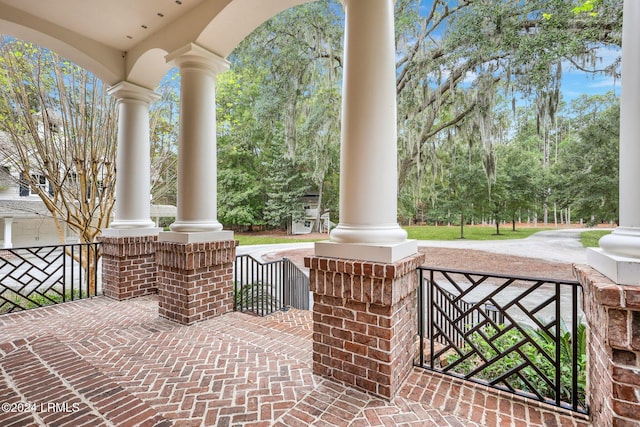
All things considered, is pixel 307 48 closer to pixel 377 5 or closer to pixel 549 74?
pixel 549 74

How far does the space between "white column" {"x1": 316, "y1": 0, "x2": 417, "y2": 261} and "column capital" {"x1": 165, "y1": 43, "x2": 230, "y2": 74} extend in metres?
1.99

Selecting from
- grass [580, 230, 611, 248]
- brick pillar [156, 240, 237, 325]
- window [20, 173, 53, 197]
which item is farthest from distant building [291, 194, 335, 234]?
brick pillar [156, 240, 237, 325]

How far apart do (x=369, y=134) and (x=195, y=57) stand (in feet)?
8.26

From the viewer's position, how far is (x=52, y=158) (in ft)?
17.6

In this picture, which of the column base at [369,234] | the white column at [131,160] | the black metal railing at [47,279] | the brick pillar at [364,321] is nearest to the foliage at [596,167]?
the brick pillar at [364,321]

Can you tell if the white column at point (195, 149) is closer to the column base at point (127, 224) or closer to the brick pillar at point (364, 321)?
the column base at point (127, 224)

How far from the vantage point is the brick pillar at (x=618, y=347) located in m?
1.29

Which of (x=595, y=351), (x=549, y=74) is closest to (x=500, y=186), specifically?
(x=549, y=74)

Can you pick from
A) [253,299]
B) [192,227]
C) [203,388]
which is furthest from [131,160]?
[203,388]

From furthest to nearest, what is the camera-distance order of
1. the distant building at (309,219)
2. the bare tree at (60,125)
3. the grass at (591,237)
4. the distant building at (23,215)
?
the distant building at (309,219)
the distant building at (23,215)
the grass at (591,237)
the bare tree at (60,125)

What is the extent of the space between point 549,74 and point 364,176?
235 inches

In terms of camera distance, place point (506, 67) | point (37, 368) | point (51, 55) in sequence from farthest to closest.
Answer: point (506, 67)
point (51, 55)
point (37, 368)

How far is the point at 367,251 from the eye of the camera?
1.99 meters

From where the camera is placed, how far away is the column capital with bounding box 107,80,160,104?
4.23 m
